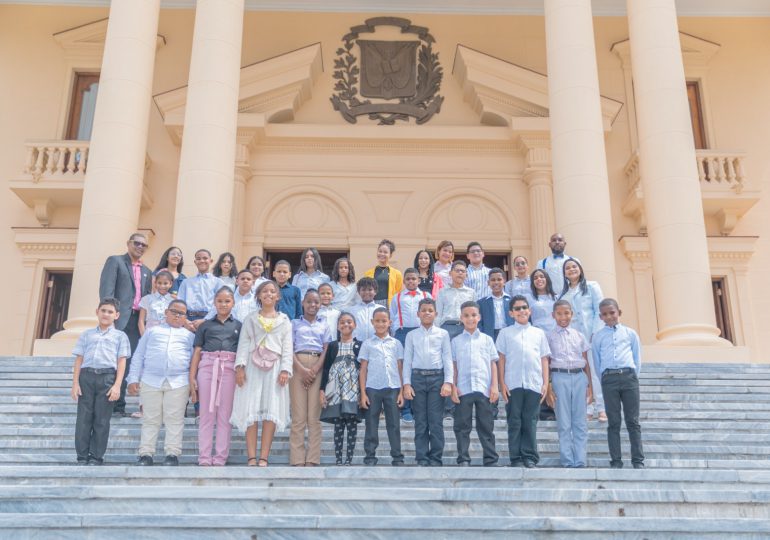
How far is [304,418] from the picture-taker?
7426mm

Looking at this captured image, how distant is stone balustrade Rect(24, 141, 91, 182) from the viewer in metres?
17.1

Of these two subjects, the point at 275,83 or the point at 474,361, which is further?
the point at 275,83

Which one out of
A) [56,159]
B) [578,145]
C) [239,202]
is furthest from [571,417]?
[56,159]

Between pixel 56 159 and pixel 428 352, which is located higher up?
pixel 56 159

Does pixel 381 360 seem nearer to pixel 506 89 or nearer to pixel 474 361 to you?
pixel 474 361

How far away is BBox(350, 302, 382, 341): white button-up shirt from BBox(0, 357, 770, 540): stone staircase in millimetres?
1121

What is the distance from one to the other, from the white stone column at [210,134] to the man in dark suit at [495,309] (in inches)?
192

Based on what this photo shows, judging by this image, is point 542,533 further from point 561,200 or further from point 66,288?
point 66,288

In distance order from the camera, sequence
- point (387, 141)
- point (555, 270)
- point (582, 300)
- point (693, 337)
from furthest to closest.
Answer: point (387, 141), point (693, 337), point (555, 270), point (582, 300)

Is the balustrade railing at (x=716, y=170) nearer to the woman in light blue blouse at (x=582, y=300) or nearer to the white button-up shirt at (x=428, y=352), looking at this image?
the woman in light blue blouse at (x=582, y=300)

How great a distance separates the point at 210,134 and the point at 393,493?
8.39 metres

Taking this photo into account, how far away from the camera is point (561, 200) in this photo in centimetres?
1245

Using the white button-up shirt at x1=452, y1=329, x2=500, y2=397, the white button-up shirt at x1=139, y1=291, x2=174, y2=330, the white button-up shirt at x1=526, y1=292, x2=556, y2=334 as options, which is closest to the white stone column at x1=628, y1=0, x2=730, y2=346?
the white button-up shirt at x1=526, y1=292, x2=556, y2=334

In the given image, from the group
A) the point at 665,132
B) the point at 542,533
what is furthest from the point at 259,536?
the point at 665,132
